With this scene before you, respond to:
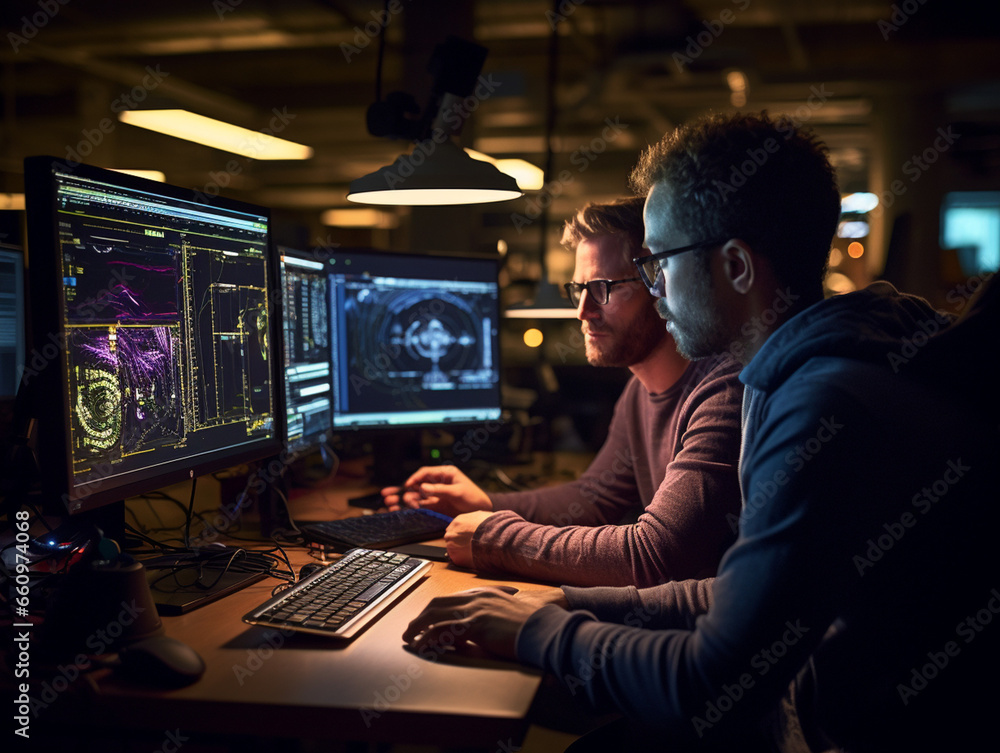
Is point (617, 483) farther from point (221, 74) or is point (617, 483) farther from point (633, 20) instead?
point (221, 74)

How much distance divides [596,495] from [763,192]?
1003mm

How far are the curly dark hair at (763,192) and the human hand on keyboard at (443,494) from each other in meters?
0.86

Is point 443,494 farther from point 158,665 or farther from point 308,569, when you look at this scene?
point 158,665

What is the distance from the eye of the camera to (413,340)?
2.19m

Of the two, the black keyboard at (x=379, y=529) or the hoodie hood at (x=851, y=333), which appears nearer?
the hoodie hood at (x=851, y=333)

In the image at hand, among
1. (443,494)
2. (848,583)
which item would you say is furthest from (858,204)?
(848,583)

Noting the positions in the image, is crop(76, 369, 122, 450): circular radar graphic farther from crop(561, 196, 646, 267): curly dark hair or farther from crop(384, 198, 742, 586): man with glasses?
crop(561, 196, 646, 267): curly dark hair

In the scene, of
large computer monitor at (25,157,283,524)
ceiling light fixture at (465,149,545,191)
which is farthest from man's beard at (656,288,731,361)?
ceiling light fixture at (465,149,545,191)

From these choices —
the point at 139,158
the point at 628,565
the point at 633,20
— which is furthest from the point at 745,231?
the point at 139,158

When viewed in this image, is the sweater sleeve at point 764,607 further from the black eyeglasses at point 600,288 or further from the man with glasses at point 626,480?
the black eyeglasses at point 600,288

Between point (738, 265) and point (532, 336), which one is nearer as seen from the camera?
point (738, 265)

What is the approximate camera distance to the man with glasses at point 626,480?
53.2 inches

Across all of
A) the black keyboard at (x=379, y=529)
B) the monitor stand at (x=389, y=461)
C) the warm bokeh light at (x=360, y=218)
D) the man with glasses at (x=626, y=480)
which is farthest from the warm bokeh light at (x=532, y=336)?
the warm bokeh light at (x=360, y=218)

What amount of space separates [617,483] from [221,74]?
268 inches
